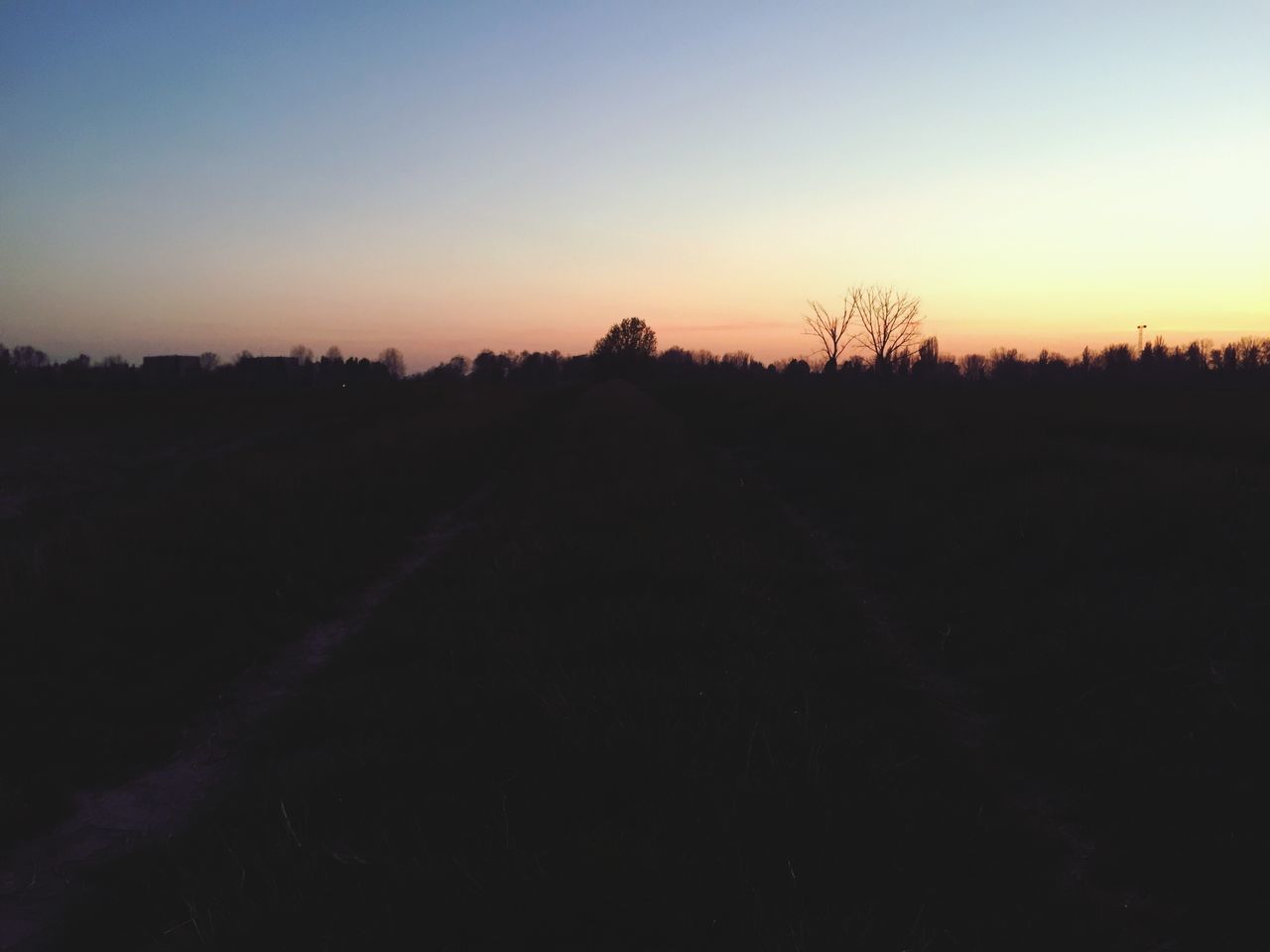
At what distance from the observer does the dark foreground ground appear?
2.56 meters

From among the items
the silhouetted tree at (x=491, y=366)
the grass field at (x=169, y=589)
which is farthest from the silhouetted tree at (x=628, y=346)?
the grass field at (x=169, y=589)

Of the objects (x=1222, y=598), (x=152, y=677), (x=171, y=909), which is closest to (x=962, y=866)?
(x=171, y=909)

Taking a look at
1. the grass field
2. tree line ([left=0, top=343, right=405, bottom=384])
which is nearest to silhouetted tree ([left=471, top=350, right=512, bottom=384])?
tree line ([left=0, top=343, right=405, bottom=384])

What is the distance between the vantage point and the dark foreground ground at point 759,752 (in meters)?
2.56

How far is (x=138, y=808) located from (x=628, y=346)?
421 ft

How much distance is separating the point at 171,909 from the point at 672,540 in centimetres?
538

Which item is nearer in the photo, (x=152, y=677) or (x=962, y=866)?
(x=962, y=866)

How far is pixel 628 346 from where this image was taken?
12938 cm

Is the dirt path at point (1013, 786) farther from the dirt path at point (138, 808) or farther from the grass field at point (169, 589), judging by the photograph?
the grass field at point (169, 589)

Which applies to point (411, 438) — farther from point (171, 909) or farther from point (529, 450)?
point (171, 909)

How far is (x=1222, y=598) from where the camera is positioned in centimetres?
547

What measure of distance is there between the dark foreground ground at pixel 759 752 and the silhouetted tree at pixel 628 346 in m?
123

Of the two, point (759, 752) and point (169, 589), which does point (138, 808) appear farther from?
point (169, 589)

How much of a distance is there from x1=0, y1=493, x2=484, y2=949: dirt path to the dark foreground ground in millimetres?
220
